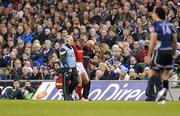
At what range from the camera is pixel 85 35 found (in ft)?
81.7

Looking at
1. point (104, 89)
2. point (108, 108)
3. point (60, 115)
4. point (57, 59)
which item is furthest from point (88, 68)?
point (60, 115)

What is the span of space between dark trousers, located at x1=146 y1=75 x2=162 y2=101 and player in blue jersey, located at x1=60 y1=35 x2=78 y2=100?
217 cm

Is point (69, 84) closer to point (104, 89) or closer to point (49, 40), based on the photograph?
point (104, 89)

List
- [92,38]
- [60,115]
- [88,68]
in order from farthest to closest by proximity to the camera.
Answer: [92,38] < [88,68] < [60,115]

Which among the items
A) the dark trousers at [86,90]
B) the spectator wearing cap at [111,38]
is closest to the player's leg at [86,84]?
the dark trousers at [86,90]

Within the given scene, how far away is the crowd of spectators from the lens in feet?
77.8

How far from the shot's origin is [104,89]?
896 inches

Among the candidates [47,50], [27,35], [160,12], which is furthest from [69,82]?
[27,35]

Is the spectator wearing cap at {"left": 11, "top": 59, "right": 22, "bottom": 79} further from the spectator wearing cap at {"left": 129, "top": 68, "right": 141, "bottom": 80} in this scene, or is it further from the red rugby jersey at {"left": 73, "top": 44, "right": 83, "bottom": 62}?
the red rugby jersey at {"left": 73, "top": 44, "right": 83, "bottom": 62}

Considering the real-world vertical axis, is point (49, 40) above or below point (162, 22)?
below

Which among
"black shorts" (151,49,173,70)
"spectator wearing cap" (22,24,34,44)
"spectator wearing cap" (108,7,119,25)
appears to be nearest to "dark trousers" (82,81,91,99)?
"black shorts" (151,49,173,70)

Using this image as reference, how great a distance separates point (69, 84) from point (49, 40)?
19.2 ft

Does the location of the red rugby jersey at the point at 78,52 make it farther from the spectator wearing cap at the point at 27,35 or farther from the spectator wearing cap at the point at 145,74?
the spectator wearing cap at the point at 27,35

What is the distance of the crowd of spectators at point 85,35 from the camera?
23.7m
